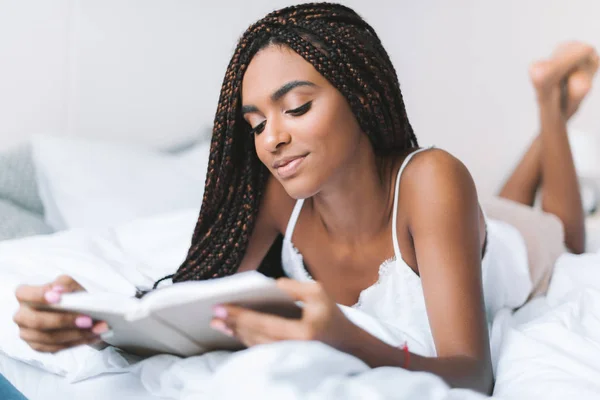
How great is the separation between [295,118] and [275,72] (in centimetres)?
8

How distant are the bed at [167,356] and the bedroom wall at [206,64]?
1.05ft

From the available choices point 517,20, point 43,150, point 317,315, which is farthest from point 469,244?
point 517,20

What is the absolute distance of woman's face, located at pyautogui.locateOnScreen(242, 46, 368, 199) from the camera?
3.34ft

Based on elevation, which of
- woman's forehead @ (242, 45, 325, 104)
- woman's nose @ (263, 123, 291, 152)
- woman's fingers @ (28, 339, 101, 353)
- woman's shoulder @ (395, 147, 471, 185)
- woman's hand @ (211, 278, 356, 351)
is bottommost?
woman's fingers @ (28, 339, 101, 353)

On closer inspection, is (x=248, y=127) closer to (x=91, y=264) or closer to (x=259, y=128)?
(x=259, y=128)

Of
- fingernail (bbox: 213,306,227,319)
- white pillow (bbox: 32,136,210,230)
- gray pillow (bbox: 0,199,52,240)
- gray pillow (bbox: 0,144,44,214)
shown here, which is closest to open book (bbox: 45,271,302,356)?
fingernail (bbox: 213,306,227,319)

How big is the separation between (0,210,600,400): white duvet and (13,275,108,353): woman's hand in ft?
0.32

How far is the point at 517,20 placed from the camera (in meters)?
2.87

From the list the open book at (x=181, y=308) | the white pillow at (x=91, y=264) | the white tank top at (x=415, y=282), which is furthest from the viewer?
the white tank top at (x=415, y=282)

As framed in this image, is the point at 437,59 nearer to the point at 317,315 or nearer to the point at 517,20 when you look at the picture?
the point at 517,20

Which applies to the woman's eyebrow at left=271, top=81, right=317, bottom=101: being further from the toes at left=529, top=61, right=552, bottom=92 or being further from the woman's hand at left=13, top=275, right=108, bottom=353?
the toes at left=529, top=61, right=552, bottom=92

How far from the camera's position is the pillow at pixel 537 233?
160 cm

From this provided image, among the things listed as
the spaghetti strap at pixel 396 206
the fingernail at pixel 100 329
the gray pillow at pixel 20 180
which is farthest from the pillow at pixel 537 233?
the gray pillow at pixel 20 180

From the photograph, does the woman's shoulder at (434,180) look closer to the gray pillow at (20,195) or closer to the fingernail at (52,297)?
the fingernail at (52,297)
